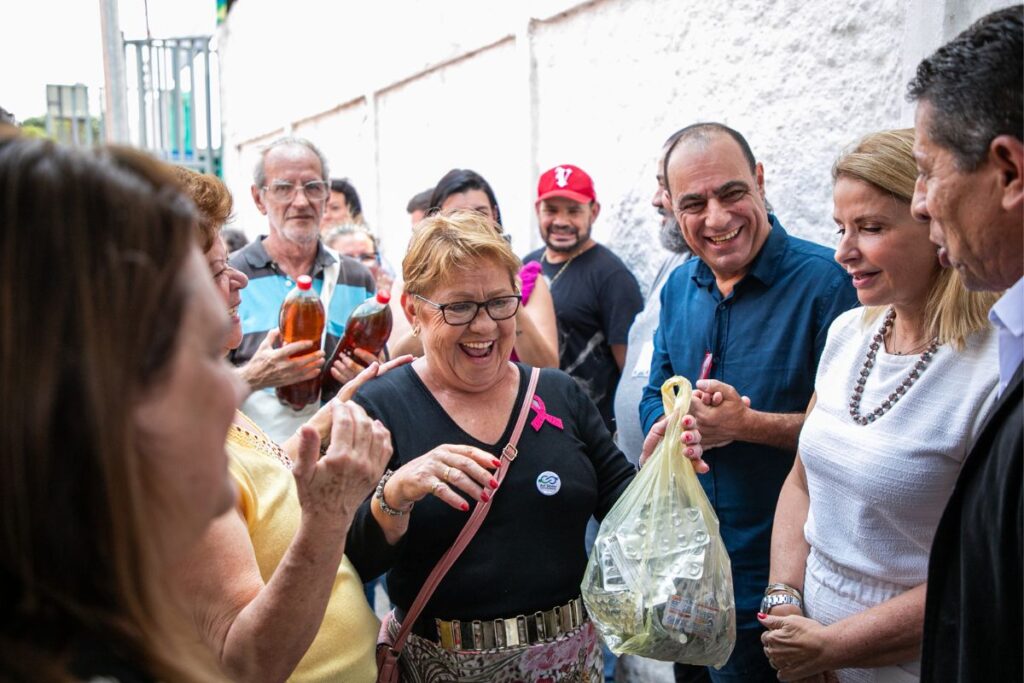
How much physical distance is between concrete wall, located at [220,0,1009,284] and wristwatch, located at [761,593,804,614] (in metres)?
1.54

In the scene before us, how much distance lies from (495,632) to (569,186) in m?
2.59

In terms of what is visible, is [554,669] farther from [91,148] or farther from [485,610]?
[91,148]

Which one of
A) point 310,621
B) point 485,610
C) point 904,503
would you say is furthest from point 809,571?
point 310,621

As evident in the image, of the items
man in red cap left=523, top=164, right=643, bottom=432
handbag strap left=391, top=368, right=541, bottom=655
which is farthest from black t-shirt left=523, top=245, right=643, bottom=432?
handbag strap left=391, top=368, right=541, bottom=655

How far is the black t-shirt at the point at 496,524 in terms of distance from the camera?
219cm

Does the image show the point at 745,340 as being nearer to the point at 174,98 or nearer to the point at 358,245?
the point at 358,245

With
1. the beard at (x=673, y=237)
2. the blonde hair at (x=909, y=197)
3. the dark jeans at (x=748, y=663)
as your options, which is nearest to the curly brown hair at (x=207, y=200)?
the blonde hair at (x=909, y=197)

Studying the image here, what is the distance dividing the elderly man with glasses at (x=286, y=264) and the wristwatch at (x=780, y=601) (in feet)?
5.83

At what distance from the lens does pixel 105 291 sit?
82 centimetres

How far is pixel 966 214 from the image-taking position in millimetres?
1533

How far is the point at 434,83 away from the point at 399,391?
4.50 meters

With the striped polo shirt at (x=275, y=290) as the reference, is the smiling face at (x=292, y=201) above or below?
above

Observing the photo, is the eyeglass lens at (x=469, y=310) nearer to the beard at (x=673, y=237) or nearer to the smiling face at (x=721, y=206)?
the smiling face at (x=721, y=206)

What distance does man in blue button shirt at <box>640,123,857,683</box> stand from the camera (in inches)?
101
